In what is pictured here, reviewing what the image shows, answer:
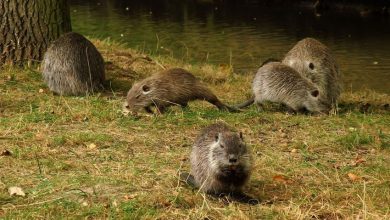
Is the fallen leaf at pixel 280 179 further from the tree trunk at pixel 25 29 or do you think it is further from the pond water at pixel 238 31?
the pond water at pixel 238 31

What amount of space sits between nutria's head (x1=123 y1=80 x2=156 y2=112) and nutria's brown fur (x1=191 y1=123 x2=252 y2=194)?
94.6 inches

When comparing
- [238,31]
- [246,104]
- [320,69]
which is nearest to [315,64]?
[320,69]

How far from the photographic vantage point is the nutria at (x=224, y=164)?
432 centimetres

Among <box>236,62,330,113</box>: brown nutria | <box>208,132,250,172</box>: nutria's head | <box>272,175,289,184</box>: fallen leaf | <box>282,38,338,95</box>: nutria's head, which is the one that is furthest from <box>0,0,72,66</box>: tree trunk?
<box>208,132,250,172</box>: nutria's head

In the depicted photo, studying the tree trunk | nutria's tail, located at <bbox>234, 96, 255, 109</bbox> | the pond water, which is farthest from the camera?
the pond water

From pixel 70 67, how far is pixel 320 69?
277 cm

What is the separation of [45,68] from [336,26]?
1234cm

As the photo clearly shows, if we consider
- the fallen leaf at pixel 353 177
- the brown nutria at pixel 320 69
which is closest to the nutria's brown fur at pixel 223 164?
the fallen leaf at pixel 353 177

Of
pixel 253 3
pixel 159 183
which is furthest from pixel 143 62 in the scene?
pixel 253 3

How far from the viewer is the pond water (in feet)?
42.4

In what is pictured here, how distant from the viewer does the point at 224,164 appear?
4.34 m

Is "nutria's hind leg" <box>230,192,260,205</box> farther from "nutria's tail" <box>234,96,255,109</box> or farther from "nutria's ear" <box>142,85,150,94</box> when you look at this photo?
"nutria's tail" <box>234,96,255,109</box>

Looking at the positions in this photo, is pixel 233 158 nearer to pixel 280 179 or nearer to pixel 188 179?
pixel 188 179

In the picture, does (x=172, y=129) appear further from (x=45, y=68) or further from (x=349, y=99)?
(x=349, y=99)
